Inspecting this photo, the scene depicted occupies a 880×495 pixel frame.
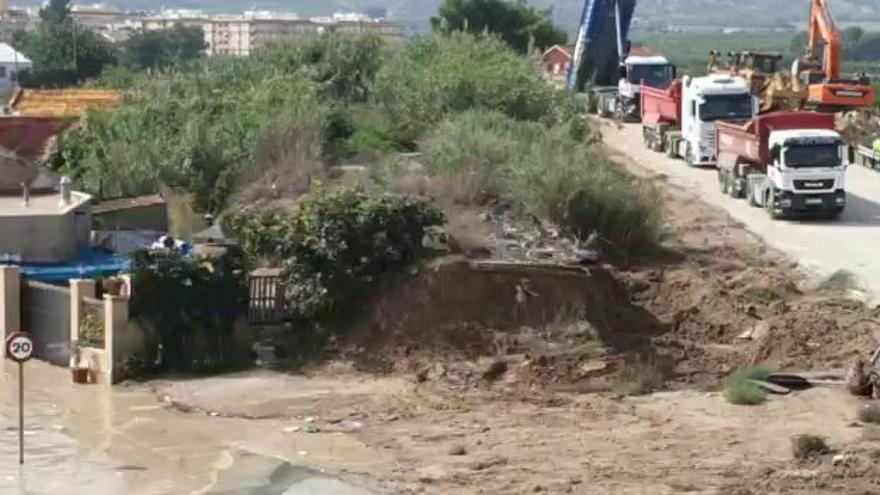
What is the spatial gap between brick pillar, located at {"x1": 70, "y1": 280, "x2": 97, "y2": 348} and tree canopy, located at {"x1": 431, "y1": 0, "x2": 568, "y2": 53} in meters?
64.6

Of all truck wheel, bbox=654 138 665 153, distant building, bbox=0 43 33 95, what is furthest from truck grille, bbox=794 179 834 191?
distant building, bbox=0 43 33 95

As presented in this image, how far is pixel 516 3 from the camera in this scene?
100 m

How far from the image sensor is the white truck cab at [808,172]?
42.2 metres

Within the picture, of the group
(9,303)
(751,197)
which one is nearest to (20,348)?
(9,303)

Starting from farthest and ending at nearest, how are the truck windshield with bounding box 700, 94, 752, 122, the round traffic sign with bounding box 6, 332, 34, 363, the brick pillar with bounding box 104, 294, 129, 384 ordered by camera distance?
1. the truck windshield with bounding box 700, 94, 752, 122
2. the brick pillar with bounding box 104, 294, 129, 384
3. the round traffic sign with bounding box 6, 332, 34, 363

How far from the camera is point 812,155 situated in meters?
42.2

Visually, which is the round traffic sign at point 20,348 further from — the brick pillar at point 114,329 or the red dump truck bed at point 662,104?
the red dump truck bed at point 662,104

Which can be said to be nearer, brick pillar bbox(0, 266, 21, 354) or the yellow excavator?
brick pillar bbox(0, 266, 21, 354)

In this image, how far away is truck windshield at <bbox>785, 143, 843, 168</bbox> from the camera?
4209 centimetres

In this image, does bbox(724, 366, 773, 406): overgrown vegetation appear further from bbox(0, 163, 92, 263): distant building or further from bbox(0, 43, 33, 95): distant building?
bbox(0, 43, 33, 95): distant building

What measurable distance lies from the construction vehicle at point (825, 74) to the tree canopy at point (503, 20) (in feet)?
92.5

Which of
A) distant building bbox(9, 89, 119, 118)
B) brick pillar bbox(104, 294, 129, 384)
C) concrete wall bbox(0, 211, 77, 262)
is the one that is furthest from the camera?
distant building bbox(9, 89, 119, 118)

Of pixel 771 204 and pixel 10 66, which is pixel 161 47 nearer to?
pixel 10 66

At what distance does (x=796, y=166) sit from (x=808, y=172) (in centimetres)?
35
